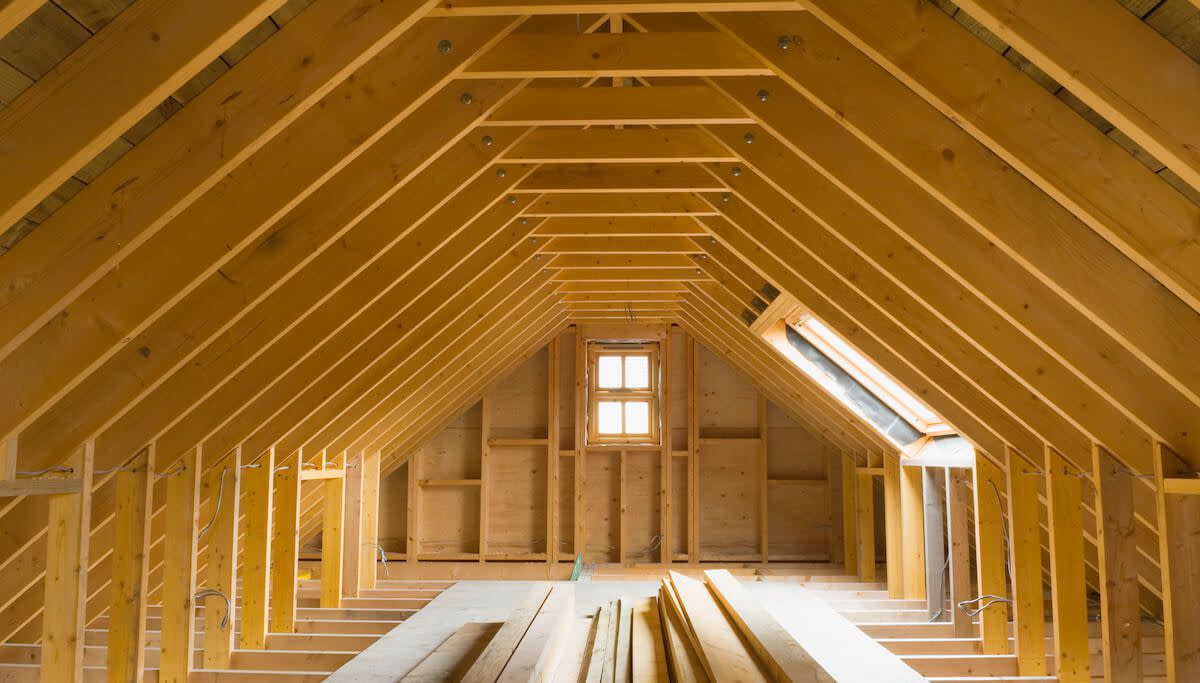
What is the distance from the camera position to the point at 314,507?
8.57 meters

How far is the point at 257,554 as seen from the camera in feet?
18.8

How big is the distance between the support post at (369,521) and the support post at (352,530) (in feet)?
0.67

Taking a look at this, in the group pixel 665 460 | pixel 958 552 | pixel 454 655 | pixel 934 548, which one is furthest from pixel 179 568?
pixel 665 460

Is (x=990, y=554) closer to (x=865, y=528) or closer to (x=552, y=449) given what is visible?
(x=865, y=528)

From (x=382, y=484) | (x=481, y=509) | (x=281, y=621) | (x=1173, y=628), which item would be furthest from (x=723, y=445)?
(x=1173, y=628)

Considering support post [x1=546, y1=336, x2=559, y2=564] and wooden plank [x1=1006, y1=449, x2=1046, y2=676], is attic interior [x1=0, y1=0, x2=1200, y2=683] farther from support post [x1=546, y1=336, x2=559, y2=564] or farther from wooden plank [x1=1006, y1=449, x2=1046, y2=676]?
support post [x1=546, y1=336, x2=559, y2=564]

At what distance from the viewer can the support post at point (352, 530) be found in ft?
24.5

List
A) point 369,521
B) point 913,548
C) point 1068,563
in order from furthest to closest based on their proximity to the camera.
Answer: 1. point 369,521
2. point 913,548
3. point 1068,563

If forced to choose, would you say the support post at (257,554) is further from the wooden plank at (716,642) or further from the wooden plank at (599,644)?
the wooden plank at (716,642)

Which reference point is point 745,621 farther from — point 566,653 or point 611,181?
point 611,181

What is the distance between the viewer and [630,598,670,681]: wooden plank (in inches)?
167

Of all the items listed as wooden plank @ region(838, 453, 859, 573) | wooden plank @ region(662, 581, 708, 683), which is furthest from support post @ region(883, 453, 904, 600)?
wooden plank @ region(662, 581, 708, 683)

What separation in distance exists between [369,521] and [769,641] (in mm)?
4520

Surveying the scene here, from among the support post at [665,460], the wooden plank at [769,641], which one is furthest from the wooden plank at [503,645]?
the support post at [665,460]
